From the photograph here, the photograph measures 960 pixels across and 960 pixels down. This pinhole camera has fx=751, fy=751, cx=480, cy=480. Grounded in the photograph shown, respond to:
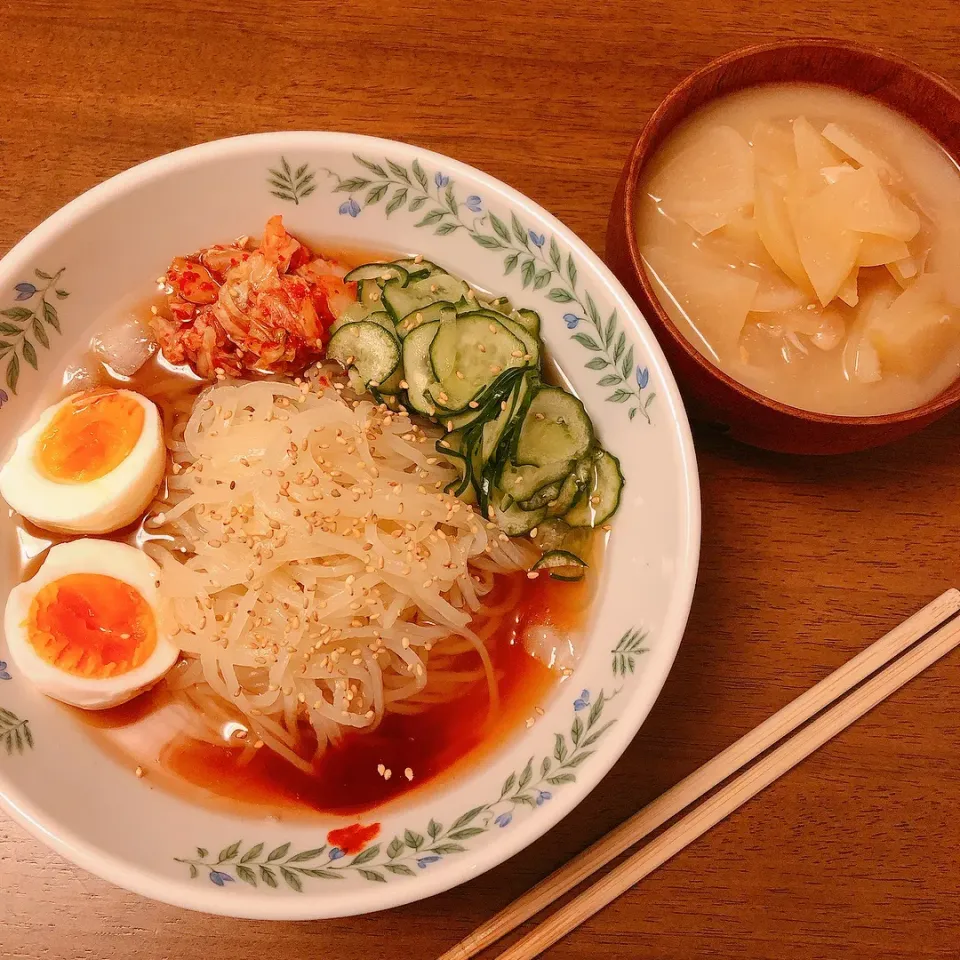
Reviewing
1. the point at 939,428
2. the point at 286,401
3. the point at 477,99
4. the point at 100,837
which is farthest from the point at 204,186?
the point at 939,428

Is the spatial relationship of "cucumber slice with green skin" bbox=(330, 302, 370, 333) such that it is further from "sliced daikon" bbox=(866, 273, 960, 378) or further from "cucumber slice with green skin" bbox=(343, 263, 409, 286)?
"sliced daikon" bbox=(866, 273, 960, 378)

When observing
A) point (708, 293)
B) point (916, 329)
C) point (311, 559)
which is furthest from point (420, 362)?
point (916, 329)

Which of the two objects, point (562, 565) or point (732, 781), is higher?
point (562, 565)

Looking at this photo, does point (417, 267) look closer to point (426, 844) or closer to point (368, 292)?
point (368, 292)

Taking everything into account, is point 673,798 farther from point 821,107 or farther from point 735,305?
point 821,107

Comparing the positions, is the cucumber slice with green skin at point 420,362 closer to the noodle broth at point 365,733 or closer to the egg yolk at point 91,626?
the noodle broth at point 365,733

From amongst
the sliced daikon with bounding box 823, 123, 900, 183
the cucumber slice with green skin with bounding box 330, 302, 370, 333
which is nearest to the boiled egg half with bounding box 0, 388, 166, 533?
the cucumber slice with green skin with bounding box 330, 302, 370, 333

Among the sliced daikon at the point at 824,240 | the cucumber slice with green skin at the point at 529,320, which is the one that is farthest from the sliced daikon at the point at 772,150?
the cucumber slice with green skin at the point at 529,320
